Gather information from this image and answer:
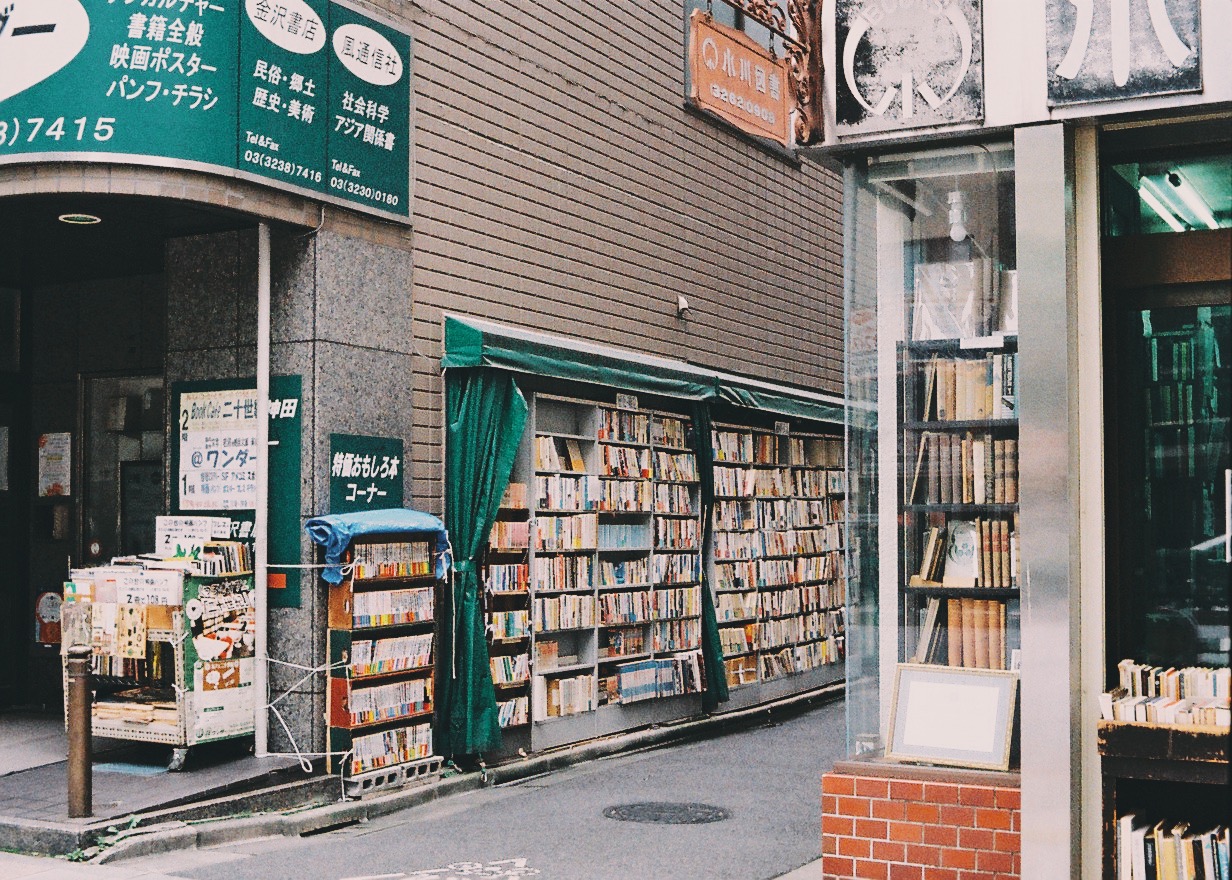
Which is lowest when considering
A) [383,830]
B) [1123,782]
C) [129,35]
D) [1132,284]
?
[383,830]

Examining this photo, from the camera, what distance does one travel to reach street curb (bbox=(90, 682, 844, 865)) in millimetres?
8109

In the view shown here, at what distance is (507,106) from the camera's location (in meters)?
12.4

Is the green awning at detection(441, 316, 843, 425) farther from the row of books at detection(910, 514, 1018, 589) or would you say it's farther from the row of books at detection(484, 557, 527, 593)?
the row of books at detection(910, 514, 1018, 589)

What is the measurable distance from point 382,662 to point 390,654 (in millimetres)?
92

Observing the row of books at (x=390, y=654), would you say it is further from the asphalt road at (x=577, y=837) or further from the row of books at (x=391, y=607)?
the asphalt road at (x=577, y=837)

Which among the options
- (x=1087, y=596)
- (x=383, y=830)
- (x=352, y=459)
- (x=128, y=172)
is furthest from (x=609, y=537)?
(x=1087, y=596)

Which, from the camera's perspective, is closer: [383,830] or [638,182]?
[383,830]

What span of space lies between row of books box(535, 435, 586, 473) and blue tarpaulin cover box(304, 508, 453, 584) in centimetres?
168

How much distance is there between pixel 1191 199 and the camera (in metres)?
6.44

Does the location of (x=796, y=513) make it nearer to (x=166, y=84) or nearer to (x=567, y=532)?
(x=567, y=532)

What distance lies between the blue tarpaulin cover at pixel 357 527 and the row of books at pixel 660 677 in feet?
10.5

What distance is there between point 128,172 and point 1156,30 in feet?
20.3

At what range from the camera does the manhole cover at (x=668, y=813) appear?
30.7ft

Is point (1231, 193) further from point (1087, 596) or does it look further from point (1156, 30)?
point (1087, 596)
